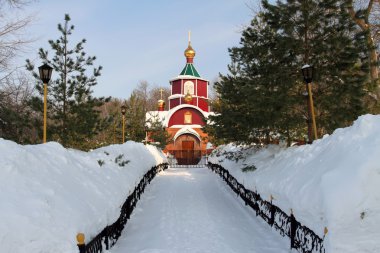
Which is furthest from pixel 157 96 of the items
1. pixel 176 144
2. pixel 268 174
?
pixel 268 174

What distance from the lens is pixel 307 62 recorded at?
10711mm


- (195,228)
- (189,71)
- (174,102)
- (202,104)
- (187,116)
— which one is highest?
(189,71)

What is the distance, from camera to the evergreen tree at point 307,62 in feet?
32.9

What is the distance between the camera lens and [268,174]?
8859 mm

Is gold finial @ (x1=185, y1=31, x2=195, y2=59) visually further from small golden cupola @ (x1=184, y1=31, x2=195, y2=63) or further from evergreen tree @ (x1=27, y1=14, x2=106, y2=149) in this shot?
evergreen tree @ (x1=27, y1=14, x2=106, y2=149)

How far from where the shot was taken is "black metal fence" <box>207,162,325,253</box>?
535 centimetres

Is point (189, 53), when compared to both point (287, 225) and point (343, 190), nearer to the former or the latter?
point (287, 225)

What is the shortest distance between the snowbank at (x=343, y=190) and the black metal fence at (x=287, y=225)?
0.57 feet

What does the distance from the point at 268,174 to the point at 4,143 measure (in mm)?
6104

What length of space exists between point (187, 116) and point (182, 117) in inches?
24.1

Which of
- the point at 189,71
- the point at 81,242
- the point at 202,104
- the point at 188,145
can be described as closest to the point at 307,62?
the point at 81,242

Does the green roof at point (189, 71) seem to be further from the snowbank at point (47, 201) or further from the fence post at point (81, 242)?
the fence post at point (81, 242)

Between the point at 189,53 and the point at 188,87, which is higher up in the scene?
the point at 189,53

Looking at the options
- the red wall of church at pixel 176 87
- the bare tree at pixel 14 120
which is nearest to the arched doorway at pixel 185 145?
the red wall of church at pixel 176 87
